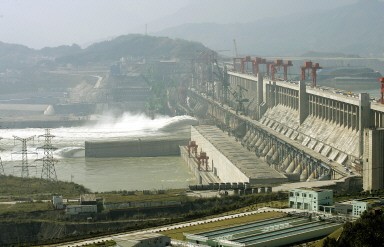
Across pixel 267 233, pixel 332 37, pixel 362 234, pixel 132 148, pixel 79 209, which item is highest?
pixel 332 37

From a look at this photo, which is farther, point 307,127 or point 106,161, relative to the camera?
point 106,161

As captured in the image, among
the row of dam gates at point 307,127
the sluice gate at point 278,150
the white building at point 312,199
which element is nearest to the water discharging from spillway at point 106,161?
the sluice gate at point 278,150

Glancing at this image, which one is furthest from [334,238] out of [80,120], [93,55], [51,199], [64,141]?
[93,55]

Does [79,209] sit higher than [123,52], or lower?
lower

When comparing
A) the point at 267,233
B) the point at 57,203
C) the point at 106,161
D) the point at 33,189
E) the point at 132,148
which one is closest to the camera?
the point at 267,233

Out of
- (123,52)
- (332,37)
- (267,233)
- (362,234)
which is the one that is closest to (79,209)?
(267,233)

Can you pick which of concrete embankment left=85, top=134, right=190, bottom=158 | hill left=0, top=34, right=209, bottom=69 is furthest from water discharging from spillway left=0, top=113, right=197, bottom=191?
hill left=0, top=34, right=209, bottom=69

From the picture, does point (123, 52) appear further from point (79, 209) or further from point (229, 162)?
point (79, 209)
